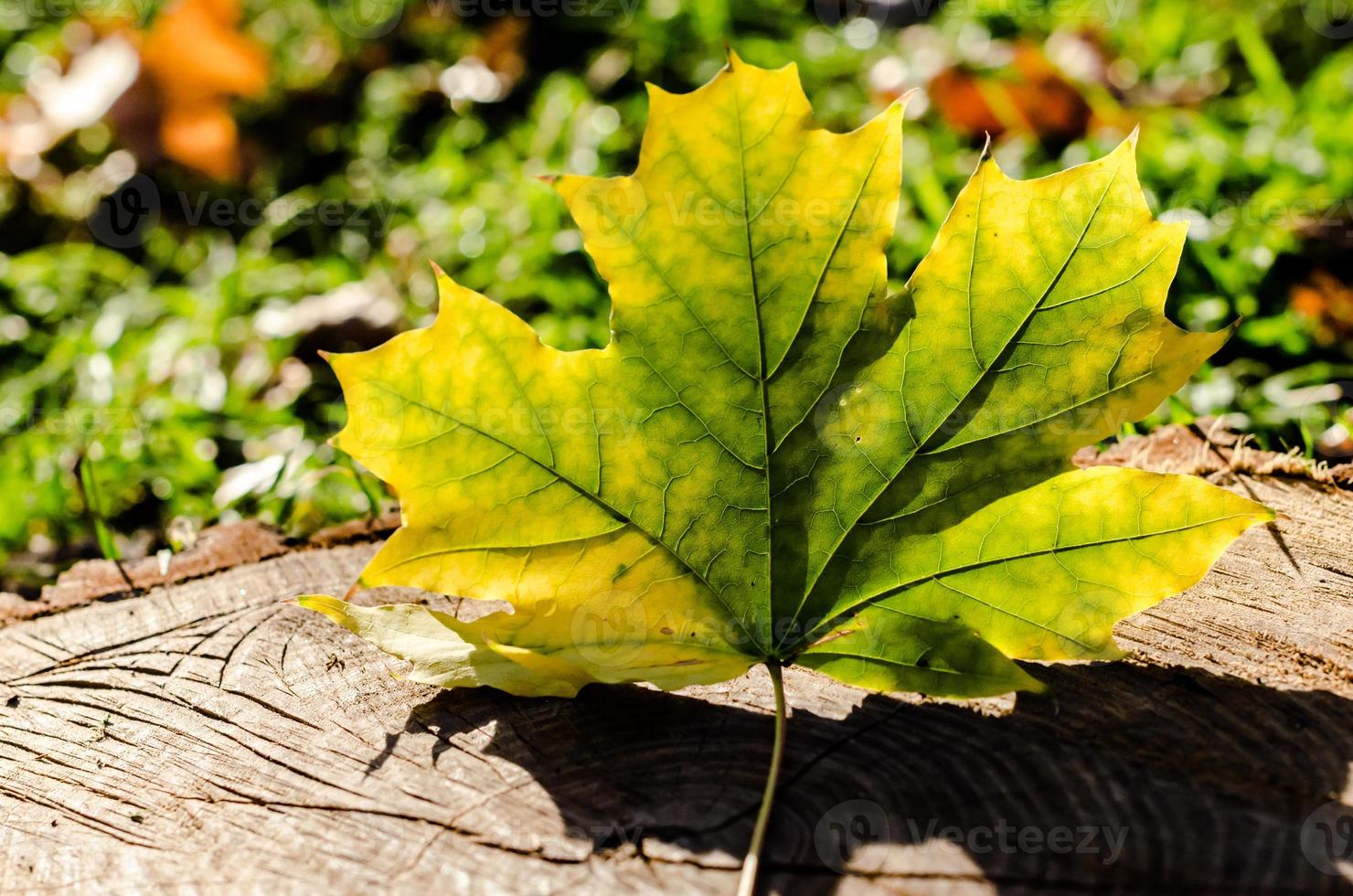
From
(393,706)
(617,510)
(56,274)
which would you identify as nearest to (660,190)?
(617,510)

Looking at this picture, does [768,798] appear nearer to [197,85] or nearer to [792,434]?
[792,434]

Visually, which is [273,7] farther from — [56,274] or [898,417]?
[898,417]

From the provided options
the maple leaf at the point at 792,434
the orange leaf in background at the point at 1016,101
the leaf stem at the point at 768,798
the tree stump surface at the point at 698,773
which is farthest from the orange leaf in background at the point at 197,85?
the leaf stem at the point at 768,798

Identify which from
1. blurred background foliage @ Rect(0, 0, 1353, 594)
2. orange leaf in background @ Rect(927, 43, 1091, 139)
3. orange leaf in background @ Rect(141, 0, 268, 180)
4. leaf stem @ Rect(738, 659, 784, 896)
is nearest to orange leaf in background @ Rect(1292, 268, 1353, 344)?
blurred background foliage @ Rect(0, 0, 1353, 594)

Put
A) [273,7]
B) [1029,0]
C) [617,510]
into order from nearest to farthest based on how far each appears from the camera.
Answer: [617,510] → [1029,0] → [273,7]

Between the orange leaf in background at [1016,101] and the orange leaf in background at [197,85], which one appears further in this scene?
the orange leaf in background at [197,85]

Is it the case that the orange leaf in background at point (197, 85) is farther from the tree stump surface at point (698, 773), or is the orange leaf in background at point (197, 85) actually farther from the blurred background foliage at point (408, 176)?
the tree stump surface at point (698, 773)

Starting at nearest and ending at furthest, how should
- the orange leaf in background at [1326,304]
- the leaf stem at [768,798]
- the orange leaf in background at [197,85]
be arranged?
the leaf stem at [768,798] → the orange leaf in background at [1326,304] → the orange leaf in background at [197,85]
